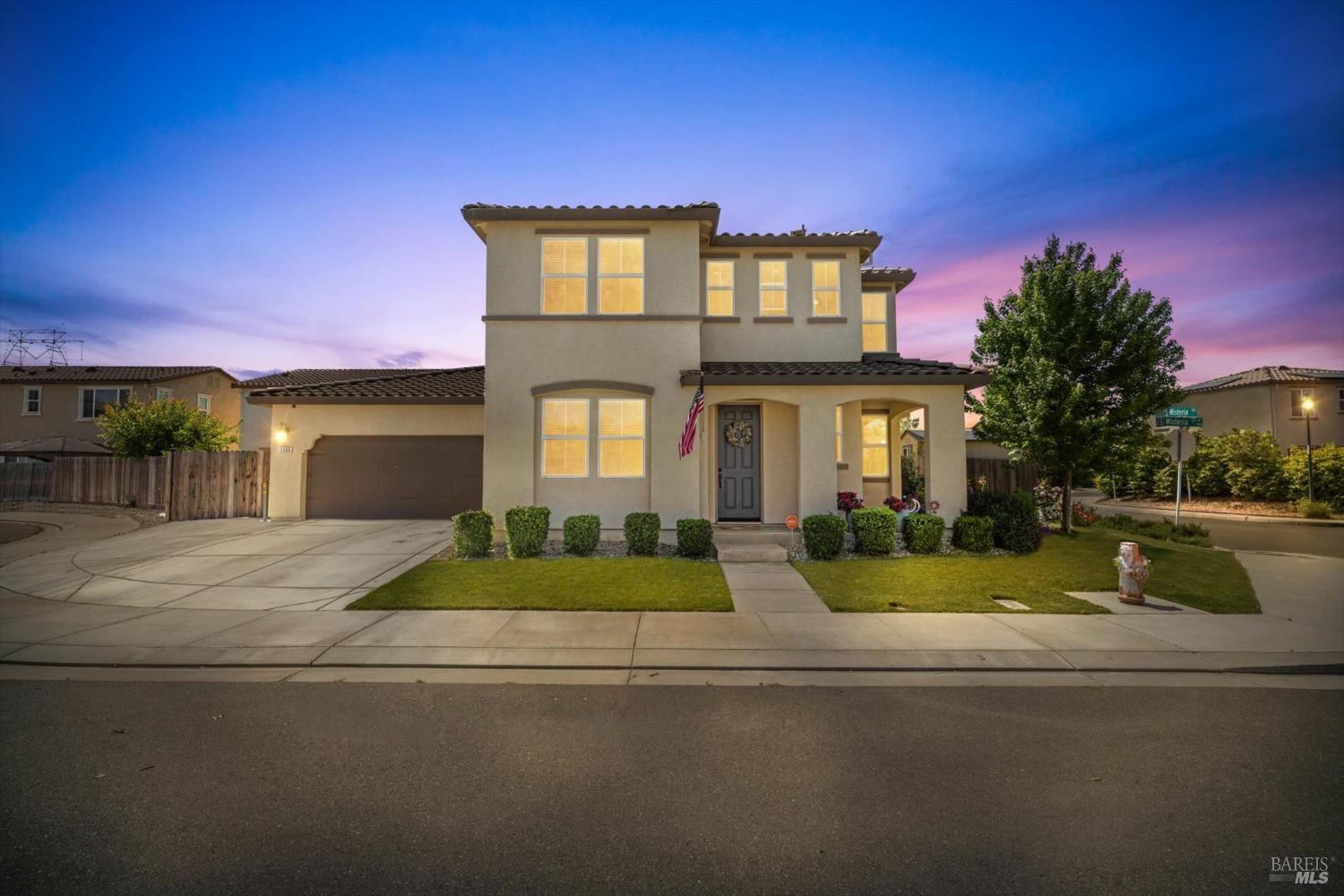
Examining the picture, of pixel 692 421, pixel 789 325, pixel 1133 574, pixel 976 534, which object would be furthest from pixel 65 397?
pixel 1133 574

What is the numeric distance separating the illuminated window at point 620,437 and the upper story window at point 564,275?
226 cm

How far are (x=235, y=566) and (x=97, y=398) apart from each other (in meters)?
30.3

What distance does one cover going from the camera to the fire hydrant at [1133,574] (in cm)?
802

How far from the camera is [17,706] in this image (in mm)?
4680

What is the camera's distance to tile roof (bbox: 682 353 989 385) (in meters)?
12.0

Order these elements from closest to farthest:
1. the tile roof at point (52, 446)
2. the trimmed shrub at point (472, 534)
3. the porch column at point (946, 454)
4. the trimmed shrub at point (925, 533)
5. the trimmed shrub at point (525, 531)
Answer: the trimmed shrub at point (472, 534) < the trimmed shrub at point (525, 531) < the trimmed shrub at point (925, 533) < the porch column at point (946, 454) < the tile roof at point (52, 446)

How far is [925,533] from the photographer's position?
11.1 m

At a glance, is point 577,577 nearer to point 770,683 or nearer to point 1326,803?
point 770,683

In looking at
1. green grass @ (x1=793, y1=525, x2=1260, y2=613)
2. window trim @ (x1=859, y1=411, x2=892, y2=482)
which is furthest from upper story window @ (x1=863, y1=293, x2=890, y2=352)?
green grass @ (x1=793, y1=525, x2=1260, y2=613)

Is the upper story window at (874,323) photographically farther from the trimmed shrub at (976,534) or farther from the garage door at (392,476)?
the garage door at (392,476)

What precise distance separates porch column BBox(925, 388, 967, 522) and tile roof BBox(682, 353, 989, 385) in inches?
20.2

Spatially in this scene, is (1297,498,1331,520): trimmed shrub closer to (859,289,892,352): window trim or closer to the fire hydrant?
(859,289,892,352): window trim

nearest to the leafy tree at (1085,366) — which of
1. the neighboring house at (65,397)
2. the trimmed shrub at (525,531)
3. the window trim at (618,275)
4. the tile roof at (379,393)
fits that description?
the window trim at (618,275)

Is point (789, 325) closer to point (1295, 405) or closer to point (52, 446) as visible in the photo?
point (1295, 405)
